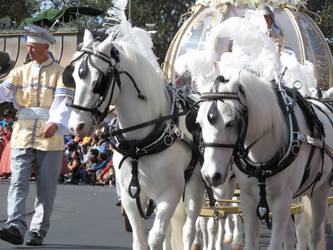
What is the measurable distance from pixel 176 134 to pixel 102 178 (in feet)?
42.9

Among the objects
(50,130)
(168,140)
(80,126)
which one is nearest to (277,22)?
(50,130)

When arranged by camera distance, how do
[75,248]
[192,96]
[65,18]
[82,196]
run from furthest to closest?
[65,18]
[82,196]
[75,248]
[192,96]

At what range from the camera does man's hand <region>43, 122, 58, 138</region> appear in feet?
21.5

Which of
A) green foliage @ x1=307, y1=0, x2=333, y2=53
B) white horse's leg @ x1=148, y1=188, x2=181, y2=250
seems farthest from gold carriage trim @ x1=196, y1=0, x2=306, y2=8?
green foliage @ x1=307, y1=0, x2=333, y2=53

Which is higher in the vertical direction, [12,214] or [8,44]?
[12,214]

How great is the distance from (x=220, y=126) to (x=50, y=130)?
252cm

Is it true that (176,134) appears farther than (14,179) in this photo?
No

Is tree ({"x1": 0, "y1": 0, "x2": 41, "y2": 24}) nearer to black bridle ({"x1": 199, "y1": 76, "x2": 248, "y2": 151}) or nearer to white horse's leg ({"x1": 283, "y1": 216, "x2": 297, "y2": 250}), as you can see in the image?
white horse's leg ({"x1": 283, "y1": 216, "x2": 297, "y2": 250})

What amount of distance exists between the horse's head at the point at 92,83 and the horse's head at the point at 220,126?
84cm

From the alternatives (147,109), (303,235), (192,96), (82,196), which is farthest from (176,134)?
(82,196)

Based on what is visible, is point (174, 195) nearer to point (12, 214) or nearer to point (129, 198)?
point (129, 198)

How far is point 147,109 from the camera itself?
5414 millimetres

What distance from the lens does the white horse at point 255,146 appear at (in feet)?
14.8

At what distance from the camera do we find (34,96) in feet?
23.2
